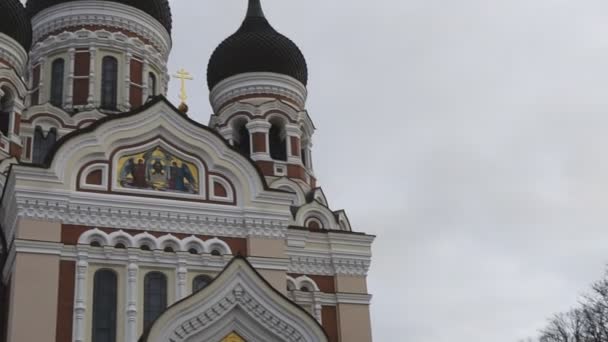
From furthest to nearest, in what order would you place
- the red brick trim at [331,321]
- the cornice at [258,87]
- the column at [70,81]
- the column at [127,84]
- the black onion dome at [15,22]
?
the cornice at [258,87] < the column at [127,84] < the column at [70,81] < the black onion dome at [15,22] < the red brick trim at [331,321]

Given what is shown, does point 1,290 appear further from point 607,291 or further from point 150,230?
point 607,291

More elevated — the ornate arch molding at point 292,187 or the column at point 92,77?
the column at point 92,77

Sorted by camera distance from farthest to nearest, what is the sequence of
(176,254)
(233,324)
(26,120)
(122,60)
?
(122,60)
(26,120)
(176,254)
(233,324)

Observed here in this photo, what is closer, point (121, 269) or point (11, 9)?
point (121, 269)

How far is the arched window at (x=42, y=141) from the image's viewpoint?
1905cm

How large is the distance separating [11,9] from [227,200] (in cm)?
662

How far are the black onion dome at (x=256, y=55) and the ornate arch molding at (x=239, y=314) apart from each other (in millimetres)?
8489

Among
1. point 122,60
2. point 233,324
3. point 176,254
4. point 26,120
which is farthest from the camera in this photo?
point 122,60

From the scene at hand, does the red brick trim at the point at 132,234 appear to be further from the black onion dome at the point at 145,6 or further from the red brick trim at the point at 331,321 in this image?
the black onion dome at the point at 145,6

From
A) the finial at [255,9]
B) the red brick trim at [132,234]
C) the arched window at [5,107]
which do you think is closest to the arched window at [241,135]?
the finial at [255,9]

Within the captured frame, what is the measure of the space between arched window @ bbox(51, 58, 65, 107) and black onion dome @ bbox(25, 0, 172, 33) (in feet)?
4.64

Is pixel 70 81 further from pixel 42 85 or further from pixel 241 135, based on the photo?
pixel 241 135

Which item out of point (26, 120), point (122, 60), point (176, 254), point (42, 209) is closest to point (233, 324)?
point (176, 254)

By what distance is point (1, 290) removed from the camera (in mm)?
15453
